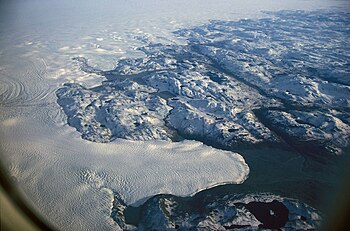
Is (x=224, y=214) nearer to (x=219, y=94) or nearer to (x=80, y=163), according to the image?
(x=80, y=163)

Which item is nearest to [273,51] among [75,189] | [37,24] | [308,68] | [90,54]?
[308,68]

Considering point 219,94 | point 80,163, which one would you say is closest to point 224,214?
point 80,163

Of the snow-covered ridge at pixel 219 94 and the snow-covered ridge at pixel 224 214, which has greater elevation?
the snow-covered ridge at pixel 224 214

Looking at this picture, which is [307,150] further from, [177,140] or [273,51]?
[273,51]

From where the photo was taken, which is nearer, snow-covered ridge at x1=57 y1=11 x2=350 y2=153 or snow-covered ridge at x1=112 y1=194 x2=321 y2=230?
snow-covered ridge at x1=112 y1=194 x2=321 y2=230

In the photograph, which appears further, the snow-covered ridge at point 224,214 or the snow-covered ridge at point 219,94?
the snow-covered ridge at point 219,94

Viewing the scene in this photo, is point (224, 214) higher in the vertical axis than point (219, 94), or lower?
higher

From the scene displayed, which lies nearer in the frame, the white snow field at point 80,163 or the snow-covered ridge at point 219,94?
the white snow field at point 80,163

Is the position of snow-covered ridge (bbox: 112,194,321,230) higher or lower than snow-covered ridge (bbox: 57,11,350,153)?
higher
